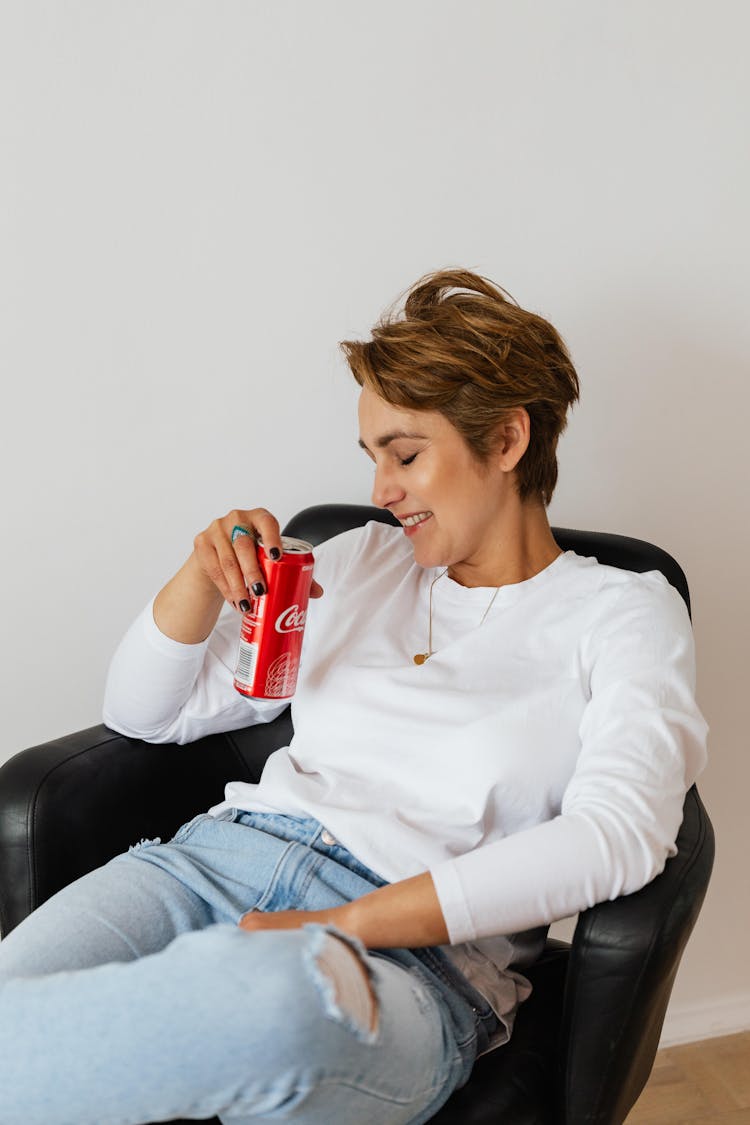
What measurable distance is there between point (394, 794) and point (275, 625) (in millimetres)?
231

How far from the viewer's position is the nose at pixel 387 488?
1.24 meters

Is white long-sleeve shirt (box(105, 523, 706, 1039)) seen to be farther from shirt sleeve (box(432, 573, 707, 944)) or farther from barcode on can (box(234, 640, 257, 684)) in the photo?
barcode on can (box(234, 640, 257, 684))

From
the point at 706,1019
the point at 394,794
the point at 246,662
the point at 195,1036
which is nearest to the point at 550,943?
the point at 394,794

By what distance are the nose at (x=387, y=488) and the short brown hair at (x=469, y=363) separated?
3.1 inches

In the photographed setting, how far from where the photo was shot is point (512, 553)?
131cm

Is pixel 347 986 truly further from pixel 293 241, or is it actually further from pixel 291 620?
pixel 293 241

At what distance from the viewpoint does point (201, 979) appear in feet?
2.63

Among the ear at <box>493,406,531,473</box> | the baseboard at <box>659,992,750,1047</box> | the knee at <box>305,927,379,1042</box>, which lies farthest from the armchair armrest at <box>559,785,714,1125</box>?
the baseboard at <box>659,992,750,1047</box>

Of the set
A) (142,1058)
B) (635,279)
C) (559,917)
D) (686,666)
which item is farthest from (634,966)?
(635,279)

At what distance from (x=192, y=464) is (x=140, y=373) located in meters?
0.15

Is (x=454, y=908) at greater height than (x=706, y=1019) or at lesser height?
greater

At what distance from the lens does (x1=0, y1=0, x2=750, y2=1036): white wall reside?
1419 mm

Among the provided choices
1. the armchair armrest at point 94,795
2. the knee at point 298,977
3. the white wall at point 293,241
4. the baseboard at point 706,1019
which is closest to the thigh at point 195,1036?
the knee at point 298,977

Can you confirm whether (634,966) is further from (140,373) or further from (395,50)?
(395,50)
